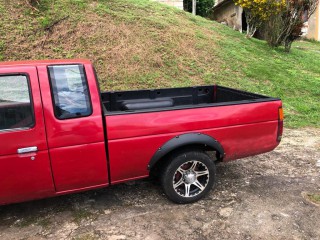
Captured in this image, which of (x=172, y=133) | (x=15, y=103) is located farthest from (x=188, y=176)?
(x=15, y=103)

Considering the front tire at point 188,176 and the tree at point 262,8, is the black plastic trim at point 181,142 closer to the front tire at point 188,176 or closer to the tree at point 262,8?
the front tire at point 188,176

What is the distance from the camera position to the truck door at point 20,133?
9.74ft

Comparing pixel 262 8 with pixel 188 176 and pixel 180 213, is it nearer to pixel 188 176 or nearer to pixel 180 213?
pixel 188 176

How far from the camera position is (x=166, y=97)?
5.05 meters

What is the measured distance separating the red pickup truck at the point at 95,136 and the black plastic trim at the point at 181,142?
11mm

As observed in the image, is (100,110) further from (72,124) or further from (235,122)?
(235,122)

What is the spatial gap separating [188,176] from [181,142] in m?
0.48

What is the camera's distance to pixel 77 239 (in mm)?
3172

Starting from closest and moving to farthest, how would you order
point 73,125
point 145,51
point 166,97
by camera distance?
1. point 73,125
2. point 166,97
3. point 145,51

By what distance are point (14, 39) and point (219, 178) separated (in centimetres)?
744

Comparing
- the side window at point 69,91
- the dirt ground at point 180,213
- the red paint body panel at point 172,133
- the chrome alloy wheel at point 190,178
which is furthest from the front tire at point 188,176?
the side window at point 69,91

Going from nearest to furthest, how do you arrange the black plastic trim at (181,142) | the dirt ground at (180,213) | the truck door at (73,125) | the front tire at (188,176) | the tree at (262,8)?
the truck door at (73,125) < the dirt ground at (180,213) < the black plastic trim at (181,142) < the front tire at (188,176) < the tree at (262,8)

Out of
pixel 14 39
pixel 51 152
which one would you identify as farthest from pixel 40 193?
pixel 14 39

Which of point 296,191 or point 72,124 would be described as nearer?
point 72,124
